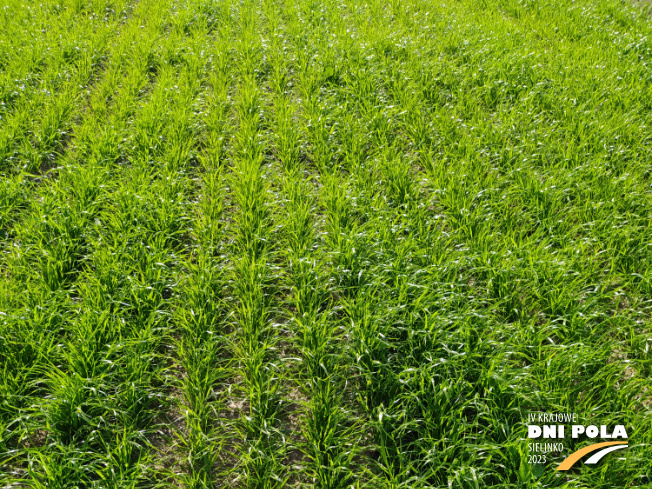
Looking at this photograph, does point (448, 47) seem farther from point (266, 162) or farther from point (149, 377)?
point (149, 377)

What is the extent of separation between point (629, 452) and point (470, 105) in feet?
11.2

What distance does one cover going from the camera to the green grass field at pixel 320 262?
2.21 meters

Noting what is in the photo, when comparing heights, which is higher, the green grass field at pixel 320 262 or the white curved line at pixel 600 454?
the green grass field at pixel 320 262

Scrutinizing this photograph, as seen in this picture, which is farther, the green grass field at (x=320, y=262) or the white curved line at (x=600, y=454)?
the green grass field at (x=320, y=262)

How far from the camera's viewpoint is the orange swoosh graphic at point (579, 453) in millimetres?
2078

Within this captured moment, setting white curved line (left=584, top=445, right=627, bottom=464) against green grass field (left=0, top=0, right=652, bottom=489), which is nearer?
white curved line (left=584, top=445, right=627, bottom=464)

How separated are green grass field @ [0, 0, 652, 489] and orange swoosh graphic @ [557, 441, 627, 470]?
0.14ft

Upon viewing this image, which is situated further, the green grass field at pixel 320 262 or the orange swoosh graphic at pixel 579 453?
the green grass field at pixel 320 262

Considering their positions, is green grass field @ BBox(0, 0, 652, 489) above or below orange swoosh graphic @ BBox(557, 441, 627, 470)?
above

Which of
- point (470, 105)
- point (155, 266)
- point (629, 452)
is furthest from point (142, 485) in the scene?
point (470, 105)

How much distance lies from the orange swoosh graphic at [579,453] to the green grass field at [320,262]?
0.14ft

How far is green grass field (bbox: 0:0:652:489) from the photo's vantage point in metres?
2.21

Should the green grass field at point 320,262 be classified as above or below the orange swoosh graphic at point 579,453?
above

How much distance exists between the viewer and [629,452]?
205 cm
